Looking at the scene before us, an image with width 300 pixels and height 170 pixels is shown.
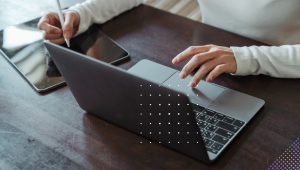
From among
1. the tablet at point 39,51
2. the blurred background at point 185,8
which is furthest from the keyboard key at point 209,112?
the blurred background at point 185,8

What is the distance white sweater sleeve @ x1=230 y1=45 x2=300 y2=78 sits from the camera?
821mm

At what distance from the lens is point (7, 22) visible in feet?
3.69

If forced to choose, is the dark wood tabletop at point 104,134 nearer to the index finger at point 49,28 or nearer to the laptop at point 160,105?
the laptop at point 160,105

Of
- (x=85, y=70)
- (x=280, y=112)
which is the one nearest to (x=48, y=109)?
(x=85, y=70)

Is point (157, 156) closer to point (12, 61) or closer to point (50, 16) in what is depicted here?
point (12, 61)

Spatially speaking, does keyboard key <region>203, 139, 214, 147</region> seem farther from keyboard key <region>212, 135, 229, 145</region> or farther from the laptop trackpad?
the laptop trackpad

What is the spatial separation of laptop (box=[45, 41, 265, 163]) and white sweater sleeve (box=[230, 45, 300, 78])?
111 mm

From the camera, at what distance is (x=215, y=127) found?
2.11 feet

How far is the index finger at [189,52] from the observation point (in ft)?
2.66
